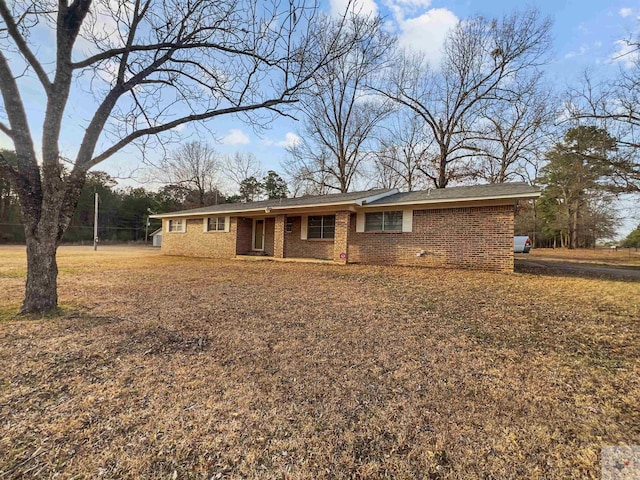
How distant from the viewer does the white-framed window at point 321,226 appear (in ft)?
41.6

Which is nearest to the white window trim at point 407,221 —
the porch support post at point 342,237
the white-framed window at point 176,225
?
the porch support post at point 342,237

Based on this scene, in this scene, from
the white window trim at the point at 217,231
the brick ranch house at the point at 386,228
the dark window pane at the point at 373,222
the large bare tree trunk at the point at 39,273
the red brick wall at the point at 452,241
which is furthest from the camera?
the white window trim at the point at 217,231

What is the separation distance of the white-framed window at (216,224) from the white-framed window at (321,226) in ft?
16.5

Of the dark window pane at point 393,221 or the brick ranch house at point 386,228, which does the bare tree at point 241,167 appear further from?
the dark window pane at point 393,221

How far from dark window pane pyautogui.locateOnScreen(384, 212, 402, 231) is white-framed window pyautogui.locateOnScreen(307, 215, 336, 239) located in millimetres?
2243

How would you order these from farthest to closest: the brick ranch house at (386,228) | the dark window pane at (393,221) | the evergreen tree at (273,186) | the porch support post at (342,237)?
the evergreen tree at (273,186) < the porch support post at (342,237) < the dark window pane at (393,221) < the brick ranch house at (386,228)

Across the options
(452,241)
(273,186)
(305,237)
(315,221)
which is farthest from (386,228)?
(273,186)

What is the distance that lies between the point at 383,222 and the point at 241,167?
84.9 ft

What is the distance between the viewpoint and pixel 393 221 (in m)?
11.1

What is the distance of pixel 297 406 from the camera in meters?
2.19

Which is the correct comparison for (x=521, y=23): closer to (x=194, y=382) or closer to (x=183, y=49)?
(x=183, y=49)

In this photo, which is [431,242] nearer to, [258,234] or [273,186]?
[258,234]

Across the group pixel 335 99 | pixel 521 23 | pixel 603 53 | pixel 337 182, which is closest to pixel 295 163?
pixel 337 182

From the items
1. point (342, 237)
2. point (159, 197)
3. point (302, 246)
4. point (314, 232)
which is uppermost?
point (159, 197)
